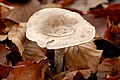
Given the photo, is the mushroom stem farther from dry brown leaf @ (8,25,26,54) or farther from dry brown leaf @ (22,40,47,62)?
dry brown leaf @ (8,25,26,54)

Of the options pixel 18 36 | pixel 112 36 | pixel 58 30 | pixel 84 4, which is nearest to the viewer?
pixel 58 30

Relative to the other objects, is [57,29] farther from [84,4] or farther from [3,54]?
[84,4]

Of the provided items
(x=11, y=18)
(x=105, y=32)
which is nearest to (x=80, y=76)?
(x=105, y=32)

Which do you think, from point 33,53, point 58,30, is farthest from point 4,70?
point 58,30

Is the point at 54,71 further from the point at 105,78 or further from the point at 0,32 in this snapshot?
the point at 0,32

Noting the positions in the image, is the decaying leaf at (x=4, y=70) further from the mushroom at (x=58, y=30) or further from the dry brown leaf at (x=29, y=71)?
the mushroom at (x=58, y=30)

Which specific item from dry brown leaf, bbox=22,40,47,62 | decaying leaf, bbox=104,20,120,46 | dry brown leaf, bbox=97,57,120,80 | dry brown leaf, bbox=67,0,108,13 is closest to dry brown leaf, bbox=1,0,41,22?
dry brown leaf, bbox=67,0,108,13
